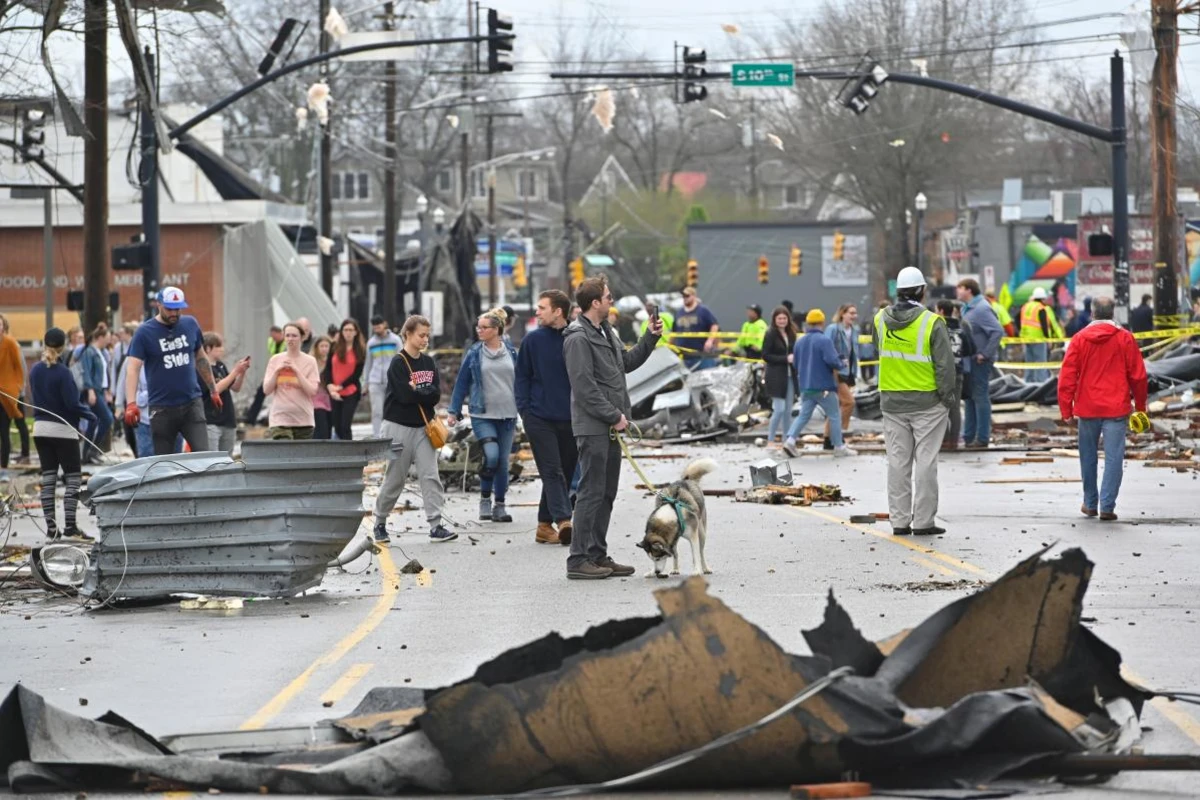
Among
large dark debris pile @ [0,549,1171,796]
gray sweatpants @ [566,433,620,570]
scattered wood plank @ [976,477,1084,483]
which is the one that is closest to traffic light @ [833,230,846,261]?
scattered wood plank @ [976,477,1084,483]

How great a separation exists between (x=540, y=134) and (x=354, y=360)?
85265mm

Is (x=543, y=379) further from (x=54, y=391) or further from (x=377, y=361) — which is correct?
(x=377, y=361)

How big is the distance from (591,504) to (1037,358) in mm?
26572

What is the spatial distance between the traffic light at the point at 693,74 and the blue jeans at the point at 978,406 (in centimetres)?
1194

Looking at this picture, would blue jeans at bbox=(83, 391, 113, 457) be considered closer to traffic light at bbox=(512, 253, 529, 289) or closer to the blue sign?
traffic light at bbox=(512, 253, 529, 289)

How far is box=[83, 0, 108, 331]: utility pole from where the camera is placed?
2573 cm

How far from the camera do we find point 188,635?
1045 centimetres

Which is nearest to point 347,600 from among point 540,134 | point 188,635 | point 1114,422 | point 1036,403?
point 188,635

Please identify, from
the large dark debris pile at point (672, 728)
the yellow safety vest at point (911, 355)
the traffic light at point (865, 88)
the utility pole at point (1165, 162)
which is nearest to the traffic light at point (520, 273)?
the traffic light at point (865, 88)

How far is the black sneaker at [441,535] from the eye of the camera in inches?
604

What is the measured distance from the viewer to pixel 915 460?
14.9 m

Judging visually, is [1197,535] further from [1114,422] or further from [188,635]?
[188,635]

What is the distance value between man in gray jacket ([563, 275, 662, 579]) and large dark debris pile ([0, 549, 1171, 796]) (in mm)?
5682

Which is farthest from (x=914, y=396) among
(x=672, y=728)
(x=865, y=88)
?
(x=865, y=88)
